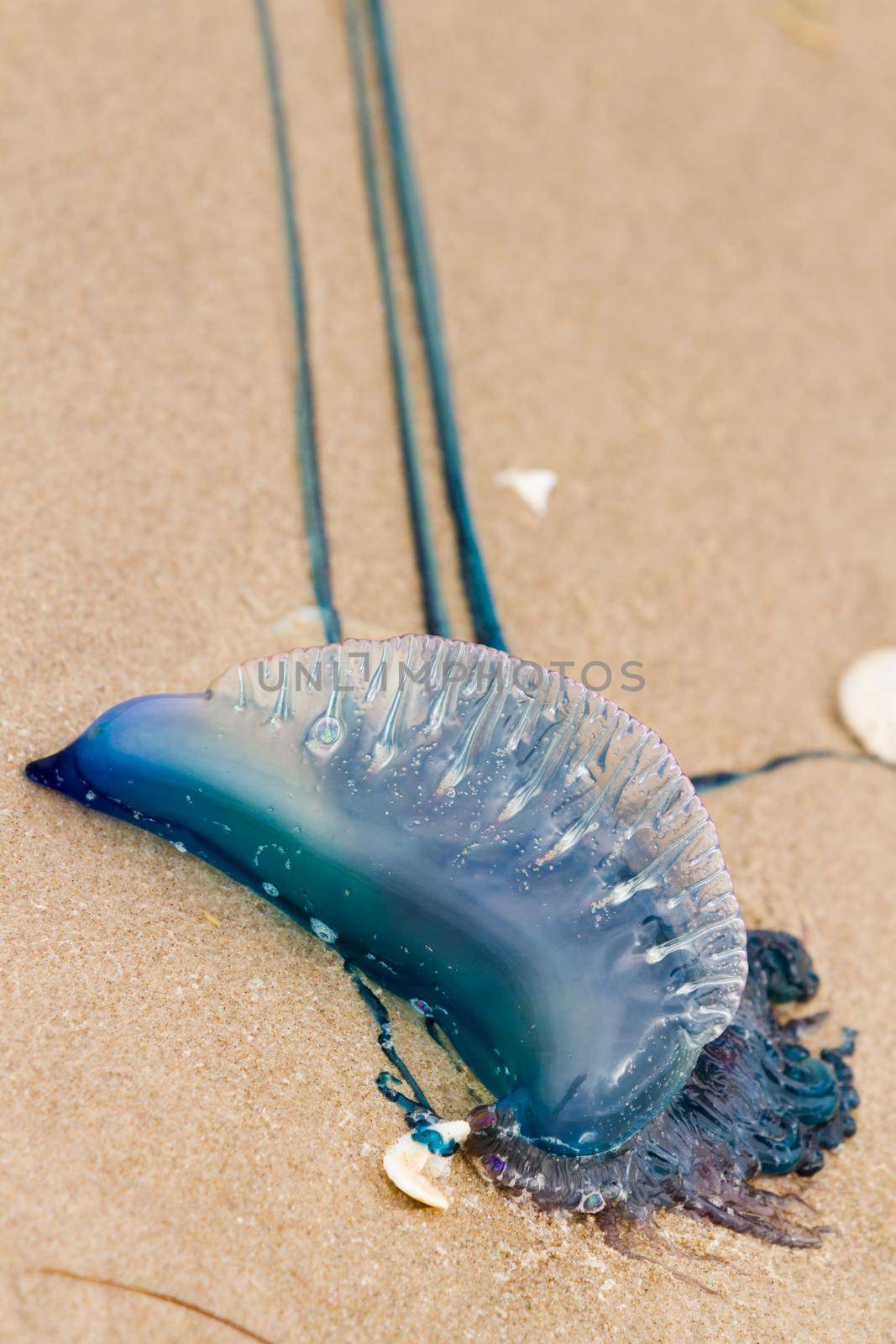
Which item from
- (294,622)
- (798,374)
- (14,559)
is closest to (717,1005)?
(294,622)

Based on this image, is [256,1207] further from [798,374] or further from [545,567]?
[798,374]

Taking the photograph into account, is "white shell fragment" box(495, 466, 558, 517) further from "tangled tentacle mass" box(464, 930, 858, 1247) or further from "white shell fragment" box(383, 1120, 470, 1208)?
"white shell fragment" box(383, 1120, 470, 1208)

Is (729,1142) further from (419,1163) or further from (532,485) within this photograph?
(532,485)

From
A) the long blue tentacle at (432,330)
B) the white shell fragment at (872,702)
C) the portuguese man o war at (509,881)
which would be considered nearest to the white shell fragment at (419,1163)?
the portuguese man o war at (509,881)

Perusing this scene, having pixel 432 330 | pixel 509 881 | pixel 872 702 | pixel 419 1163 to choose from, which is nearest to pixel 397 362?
pixel 432 330

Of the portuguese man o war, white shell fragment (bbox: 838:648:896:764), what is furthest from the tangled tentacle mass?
white shell fragment (bbox: 838:648:896:764)

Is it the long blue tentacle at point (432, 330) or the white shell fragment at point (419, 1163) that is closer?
the white shell fragment at point (419, 1163)

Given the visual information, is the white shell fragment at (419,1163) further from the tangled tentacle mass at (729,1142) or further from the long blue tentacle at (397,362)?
the long blue tentacle at (397,362)
